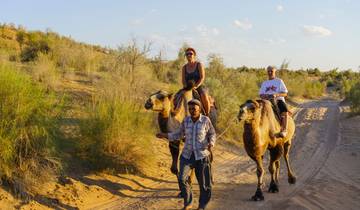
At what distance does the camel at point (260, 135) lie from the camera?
917 cm

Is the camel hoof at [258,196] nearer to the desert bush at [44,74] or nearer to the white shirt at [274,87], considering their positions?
the white shirt at [274,87]

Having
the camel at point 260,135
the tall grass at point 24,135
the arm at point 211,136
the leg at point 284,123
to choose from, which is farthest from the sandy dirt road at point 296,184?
the arm at point 211,136

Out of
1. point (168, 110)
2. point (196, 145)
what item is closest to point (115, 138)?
point (168, 110)

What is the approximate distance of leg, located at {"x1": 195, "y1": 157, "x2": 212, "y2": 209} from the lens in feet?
27.6

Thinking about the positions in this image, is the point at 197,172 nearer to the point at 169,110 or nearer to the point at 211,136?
the point at 211,136

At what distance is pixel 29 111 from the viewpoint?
9.39 metres

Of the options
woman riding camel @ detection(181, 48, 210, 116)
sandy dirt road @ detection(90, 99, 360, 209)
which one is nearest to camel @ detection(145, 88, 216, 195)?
woman riding camel @ detection(181, 48, 210, 116)

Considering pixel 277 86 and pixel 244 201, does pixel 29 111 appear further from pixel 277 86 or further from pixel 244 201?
pixel 277 86

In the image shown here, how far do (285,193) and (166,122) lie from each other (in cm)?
299

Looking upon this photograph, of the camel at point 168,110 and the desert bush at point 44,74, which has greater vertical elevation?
the desert bush at point 44,74

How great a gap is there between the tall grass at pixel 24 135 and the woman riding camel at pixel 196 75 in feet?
10.1

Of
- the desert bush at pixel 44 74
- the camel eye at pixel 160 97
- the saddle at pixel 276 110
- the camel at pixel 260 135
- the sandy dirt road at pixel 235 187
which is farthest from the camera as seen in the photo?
the desert bush at pixel 44 74

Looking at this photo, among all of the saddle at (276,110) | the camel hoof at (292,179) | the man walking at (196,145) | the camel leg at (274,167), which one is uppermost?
the saddle at (276,110)

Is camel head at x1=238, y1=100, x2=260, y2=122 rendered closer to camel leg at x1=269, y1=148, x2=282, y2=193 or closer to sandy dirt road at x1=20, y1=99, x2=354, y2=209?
camel leg at x1=269, y1=148, x2=282, y2=193
